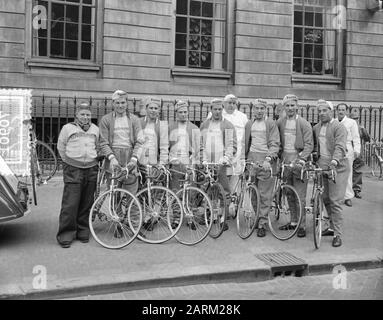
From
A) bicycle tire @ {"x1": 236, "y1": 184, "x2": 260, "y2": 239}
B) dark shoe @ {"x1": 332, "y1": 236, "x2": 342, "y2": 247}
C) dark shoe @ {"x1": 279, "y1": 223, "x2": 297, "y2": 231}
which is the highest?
bicycle tire @ {"x1": 236, "y1": 184, "x2": 260, "y2": 239}

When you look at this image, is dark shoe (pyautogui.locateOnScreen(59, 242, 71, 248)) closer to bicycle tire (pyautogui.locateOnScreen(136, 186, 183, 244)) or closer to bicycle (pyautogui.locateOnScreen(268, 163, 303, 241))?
bicycle tire (pyautogui.locateOnScreen(136, 186, 183, 244))

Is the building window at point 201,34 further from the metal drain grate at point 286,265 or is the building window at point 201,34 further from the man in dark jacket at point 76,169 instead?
the metal drain grate at point 286,265

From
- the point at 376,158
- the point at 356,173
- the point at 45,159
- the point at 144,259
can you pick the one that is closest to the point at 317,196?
the point at 144,259

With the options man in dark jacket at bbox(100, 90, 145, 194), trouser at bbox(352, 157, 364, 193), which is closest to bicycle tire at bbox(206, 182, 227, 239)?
man in dark jacket at bbox(100, 90, 145, 194)

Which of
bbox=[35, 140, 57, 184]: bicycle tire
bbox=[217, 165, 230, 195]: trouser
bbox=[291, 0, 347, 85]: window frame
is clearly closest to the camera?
bbox=[217, 165, 230, 195]: trouser

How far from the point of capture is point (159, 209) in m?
7.09

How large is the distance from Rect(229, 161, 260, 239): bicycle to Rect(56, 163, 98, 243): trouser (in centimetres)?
214

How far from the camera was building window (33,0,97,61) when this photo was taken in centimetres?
1519

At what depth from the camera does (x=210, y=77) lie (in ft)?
55.9

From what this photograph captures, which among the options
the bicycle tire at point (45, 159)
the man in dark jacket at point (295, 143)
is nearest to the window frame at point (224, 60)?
the bicycle tire at point (45, 159)

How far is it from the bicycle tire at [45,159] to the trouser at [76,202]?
5.24 meters

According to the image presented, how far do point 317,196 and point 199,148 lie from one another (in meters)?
1.89

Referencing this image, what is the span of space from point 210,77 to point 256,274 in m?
11.7

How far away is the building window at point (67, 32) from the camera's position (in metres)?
15.2
